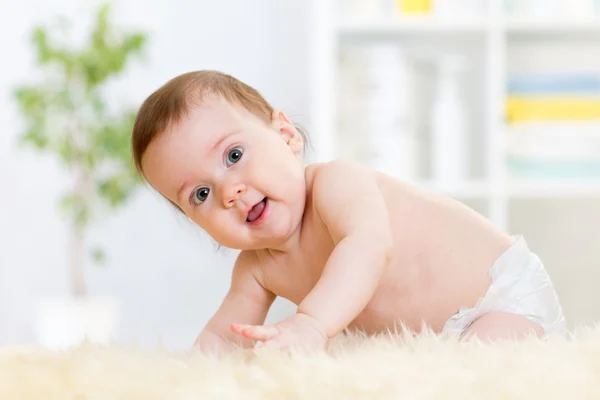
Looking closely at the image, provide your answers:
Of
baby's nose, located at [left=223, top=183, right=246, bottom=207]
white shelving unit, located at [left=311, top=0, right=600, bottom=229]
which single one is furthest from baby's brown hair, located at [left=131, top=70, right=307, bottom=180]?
white shelving unit, located at [left=311, top=0, right=600, bottom=229]

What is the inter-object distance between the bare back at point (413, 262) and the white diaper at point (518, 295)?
0.01 m

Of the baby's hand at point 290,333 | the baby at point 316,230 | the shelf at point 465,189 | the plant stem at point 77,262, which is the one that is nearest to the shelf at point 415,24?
the shelf at point 465,189

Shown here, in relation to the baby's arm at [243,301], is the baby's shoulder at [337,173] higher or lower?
higher

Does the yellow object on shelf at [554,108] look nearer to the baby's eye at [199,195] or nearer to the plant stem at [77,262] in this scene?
the plant stem at [77,262]

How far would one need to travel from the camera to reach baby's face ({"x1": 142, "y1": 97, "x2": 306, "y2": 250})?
97cm

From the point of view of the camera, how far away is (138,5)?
272 centimetres

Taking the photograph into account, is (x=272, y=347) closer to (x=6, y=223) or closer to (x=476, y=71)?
(x=476, y=71)

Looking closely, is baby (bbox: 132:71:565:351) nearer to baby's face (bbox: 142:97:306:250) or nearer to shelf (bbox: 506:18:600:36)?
baby's face (bbox: 142:97:306:250)

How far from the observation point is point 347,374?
0.60m

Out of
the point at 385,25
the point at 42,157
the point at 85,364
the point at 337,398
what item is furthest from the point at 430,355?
the point at 42,157

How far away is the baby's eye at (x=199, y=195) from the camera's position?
0.99 metres

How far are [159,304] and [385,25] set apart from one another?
123 cm

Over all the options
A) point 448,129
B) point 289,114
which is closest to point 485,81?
point 448,129

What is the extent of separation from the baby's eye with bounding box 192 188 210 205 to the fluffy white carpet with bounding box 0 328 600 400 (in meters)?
0.29
